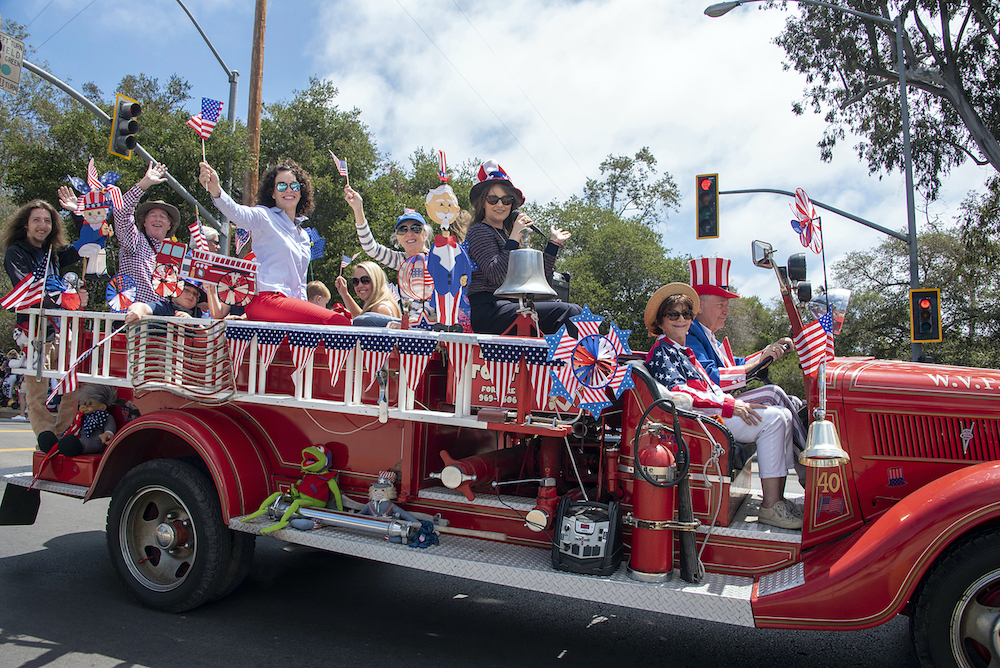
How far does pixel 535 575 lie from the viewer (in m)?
3.19

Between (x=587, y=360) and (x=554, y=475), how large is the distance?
2.45 ft

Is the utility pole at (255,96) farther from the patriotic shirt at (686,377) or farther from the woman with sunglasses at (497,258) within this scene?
the patriotic shirt at (686,377)

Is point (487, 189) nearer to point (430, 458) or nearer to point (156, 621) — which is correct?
point (430, 458)

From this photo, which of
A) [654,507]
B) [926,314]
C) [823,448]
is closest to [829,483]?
[823,448]

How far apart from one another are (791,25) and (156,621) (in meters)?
22.6

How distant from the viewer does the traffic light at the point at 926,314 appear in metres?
13.3

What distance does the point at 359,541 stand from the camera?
3.62 meters

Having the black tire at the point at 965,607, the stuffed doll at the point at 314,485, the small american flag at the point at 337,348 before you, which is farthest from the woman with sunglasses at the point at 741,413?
the stuffed doll at the point at 314,485

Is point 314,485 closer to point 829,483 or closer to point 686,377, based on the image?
point 686,377

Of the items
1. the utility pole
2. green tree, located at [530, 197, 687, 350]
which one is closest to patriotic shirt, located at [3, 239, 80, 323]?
the utility pole

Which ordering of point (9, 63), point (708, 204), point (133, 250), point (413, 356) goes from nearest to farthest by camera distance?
point (413, 356)
point (133, 250)
point (9, 63)
point (708, 204)

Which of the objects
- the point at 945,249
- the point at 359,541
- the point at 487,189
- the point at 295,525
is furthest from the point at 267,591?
the point at 945,249

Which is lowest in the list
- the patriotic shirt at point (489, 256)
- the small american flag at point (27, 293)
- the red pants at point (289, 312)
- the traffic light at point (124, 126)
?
the red pants at point (289, 312)

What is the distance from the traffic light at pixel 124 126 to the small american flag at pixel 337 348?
6994 millimetres
